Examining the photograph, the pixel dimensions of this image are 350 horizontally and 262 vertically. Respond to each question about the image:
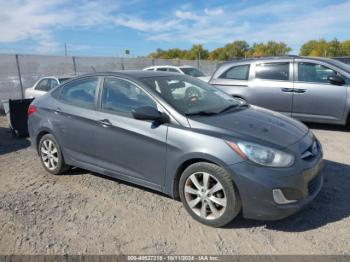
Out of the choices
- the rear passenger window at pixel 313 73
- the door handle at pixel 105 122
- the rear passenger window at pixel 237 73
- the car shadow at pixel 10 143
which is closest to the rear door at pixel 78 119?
the door handle at pixel 105 122

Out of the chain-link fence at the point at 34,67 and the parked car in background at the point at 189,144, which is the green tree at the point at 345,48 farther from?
the parked car in background at the point at 189,144

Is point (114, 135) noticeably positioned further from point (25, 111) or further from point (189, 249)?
point (25, 111)

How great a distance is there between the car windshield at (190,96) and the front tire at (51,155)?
1.83 metres

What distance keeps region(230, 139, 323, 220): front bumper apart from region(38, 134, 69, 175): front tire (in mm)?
2826

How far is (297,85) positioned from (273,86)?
54 centimetres

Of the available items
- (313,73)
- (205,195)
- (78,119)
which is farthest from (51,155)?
(313,73)

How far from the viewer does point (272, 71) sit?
8.05 m

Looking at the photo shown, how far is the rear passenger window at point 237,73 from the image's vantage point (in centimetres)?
835

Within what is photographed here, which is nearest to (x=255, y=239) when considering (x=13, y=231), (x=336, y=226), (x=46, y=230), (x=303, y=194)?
(x=303, y=194)

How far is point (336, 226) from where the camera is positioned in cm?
345

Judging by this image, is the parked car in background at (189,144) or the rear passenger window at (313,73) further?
the rear passenger window at (313,73)

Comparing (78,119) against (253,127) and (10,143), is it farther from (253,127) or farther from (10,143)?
(10,143)

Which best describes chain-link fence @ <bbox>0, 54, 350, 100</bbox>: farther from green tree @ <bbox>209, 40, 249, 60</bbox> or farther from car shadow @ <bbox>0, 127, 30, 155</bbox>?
green tree @ <bbox>209, 40, 249, 60</bbox>

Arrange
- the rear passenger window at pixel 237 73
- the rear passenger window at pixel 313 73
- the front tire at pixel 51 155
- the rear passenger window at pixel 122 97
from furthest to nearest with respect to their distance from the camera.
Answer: the rear passenger window at pixel 237 73, the rear passenger window at pixel 313 73, the front tire at pixel 51 155, the rear passenger window at pixel 122 97
